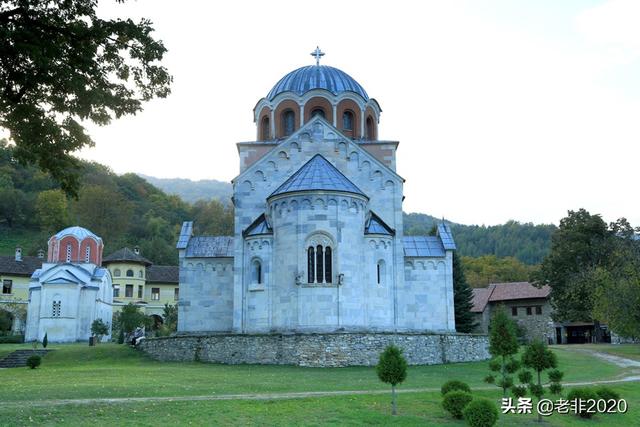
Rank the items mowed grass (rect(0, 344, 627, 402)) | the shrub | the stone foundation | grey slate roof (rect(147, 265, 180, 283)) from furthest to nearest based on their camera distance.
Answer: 1. grey slate roof (rect(147, 265, 180, 283))
2. the stone foundation
3. mowed grass (rect(0, 344, 627, 402))
4. the shrub

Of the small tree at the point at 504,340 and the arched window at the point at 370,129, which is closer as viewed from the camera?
the small tree at the point at 504,340

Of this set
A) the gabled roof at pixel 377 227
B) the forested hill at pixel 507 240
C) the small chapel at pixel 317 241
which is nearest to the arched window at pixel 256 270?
the small chapel at pixel 317 241

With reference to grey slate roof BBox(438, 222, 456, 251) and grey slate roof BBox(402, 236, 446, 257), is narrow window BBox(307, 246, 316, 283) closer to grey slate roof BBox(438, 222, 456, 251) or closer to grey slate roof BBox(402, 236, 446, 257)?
grey slate roof BBox(402, 236, 446, 257)

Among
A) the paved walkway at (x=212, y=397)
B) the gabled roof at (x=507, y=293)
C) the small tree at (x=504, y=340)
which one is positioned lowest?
the paved walkway at (x=212, y=397)

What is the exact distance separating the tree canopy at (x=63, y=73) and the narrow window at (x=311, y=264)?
13.3 m

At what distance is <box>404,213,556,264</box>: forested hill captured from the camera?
100m

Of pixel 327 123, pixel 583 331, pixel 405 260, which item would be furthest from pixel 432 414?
pixel 583 331

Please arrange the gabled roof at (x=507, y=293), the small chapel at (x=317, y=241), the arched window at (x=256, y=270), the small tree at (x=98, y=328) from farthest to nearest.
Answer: the gabled roof at (x=507, y=293)
the small tree at (x=98, y=328)
the arched window at (x=256, y=270)
the small chapel at (x=317, y=241)

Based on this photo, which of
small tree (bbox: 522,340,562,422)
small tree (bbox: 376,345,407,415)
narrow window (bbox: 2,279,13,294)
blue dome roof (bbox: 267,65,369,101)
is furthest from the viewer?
narrow window (bbox: 2,279,13,294)

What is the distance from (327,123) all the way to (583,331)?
140 ft

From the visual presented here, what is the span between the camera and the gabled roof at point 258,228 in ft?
95.2

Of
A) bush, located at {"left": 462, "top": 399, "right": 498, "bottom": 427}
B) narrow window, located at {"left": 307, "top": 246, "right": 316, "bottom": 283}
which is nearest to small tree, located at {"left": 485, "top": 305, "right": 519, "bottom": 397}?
bush, located at {"left": 462, "top": 399, "right": 498, "bottom": 427}

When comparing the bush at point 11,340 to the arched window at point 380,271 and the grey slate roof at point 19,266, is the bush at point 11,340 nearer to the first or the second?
the grey slate roof at point 19,266

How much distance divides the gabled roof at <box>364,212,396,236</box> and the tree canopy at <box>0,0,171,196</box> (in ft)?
50.2
